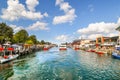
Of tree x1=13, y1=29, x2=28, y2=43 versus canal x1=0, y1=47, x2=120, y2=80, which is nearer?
canal x1=0, y1=47, x2=120, y2=80

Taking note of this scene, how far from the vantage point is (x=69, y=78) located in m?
31.3

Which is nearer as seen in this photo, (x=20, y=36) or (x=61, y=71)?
(x=61, y=71)

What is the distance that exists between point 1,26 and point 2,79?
86.9m

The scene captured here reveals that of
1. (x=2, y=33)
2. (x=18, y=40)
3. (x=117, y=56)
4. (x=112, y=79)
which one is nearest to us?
(x=112, y=79)

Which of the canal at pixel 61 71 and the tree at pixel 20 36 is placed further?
the tree at pixel 20 36

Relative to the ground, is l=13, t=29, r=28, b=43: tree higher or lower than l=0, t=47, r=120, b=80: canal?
higher

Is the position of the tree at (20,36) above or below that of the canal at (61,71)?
above

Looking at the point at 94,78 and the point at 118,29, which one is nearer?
the point at 94,78

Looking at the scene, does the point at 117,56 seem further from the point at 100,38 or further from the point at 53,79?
the point at 100,38

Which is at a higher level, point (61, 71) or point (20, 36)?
point (20, 36)

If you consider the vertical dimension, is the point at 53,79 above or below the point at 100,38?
below

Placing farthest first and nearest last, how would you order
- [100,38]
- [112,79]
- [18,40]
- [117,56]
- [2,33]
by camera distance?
[100,38], [18,40], [2,33], [117,56], [112,79]

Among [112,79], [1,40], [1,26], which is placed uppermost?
[1,26]

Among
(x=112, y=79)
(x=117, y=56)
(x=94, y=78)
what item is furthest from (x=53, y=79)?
(x=117, y=56)
